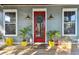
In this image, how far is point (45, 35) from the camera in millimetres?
10164

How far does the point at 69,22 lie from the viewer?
33.6ft

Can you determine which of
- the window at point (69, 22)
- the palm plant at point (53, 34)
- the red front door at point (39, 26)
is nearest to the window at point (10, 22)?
the red front door at point (39, 26)

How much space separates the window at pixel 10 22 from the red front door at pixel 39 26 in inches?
44.4

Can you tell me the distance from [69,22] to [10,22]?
325cm

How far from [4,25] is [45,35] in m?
2.31

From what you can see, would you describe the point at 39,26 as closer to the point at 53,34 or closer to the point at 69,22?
the point at 53,34

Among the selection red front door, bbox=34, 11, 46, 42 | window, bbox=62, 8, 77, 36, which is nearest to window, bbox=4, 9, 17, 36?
red front door, bbox=34, 11, 46, 42

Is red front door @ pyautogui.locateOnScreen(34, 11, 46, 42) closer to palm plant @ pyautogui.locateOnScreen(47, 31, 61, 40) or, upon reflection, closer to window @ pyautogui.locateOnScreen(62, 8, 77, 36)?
palm plant @ pyautogui.locateOnScreen(47, 31, 61, 40)

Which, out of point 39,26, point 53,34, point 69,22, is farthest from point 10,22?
point 69,22

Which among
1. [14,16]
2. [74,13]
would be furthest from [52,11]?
[14,16]

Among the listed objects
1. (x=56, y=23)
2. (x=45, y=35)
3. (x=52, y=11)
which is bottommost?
(x=45, y=35)

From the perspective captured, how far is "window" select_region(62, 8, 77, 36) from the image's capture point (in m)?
10.1

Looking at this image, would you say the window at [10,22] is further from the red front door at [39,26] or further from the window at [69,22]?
the window at [69,22]
